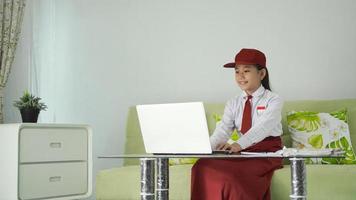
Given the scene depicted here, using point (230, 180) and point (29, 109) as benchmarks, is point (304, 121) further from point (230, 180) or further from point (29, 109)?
point (29, 109)

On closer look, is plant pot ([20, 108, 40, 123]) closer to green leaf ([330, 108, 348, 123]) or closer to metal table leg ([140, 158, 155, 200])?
metal table leg ([140, 158, 155, 200])

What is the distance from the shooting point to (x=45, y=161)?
354 cm

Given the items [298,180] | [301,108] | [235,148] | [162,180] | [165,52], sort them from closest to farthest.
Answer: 1. [298,180]
2. [162,180]
3. [235,148]
4. [301,108]
5. [165,52]

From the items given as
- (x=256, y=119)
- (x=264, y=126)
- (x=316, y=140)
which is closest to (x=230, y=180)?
(x=264, y=126)

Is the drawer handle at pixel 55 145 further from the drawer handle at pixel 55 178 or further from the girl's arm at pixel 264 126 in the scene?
the girl's arm at pixel 264 126

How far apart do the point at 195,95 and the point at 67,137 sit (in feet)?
3.05

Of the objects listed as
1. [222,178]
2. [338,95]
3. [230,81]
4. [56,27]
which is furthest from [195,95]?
[222,178]

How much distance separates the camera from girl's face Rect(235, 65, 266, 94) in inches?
116

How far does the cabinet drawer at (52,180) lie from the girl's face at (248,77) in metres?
1.34

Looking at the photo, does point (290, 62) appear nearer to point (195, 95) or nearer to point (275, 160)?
point (195, 95)

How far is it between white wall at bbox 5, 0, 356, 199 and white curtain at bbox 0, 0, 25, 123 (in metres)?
0.27

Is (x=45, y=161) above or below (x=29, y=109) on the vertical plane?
below

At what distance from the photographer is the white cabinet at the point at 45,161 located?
339cm

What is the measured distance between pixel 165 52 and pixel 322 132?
4.51 ft
